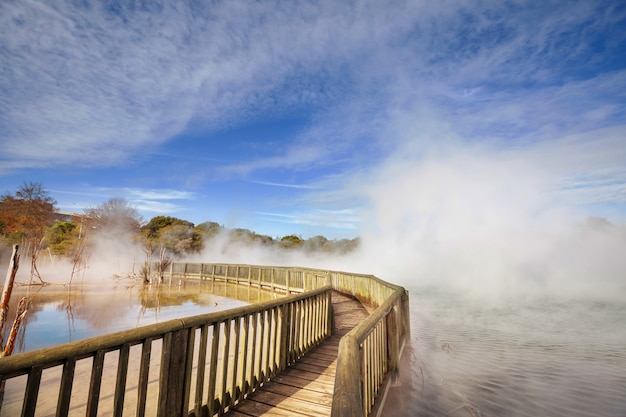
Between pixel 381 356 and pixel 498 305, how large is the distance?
21.2 metres

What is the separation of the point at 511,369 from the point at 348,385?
8.73m

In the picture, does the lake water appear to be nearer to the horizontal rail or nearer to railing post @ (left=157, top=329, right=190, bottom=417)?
the horizontal rail

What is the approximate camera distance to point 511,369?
8078 millimetres

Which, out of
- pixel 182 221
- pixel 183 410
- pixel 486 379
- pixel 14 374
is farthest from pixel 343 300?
pixel 182 221

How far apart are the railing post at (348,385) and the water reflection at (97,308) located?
29.5 ft

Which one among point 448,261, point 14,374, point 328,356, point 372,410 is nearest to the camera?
point 14,374

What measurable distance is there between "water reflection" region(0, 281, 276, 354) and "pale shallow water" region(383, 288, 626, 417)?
8310mm

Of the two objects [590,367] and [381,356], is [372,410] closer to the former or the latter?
[381,356]

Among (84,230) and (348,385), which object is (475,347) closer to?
(348,385)

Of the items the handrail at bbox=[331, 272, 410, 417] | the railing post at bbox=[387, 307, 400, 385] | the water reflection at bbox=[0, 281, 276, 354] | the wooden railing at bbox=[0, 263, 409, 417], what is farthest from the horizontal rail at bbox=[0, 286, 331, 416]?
the water reflection at bbox=[0, 281, 276, 354]

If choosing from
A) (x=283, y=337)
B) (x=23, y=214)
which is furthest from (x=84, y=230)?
(x=283, y=337)

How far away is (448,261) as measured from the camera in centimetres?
7456

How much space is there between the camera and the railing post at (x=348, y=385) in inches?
63.1

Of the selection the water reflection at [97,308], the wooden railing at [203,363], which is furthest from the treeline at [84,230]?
the wooden railing at [203,363]
